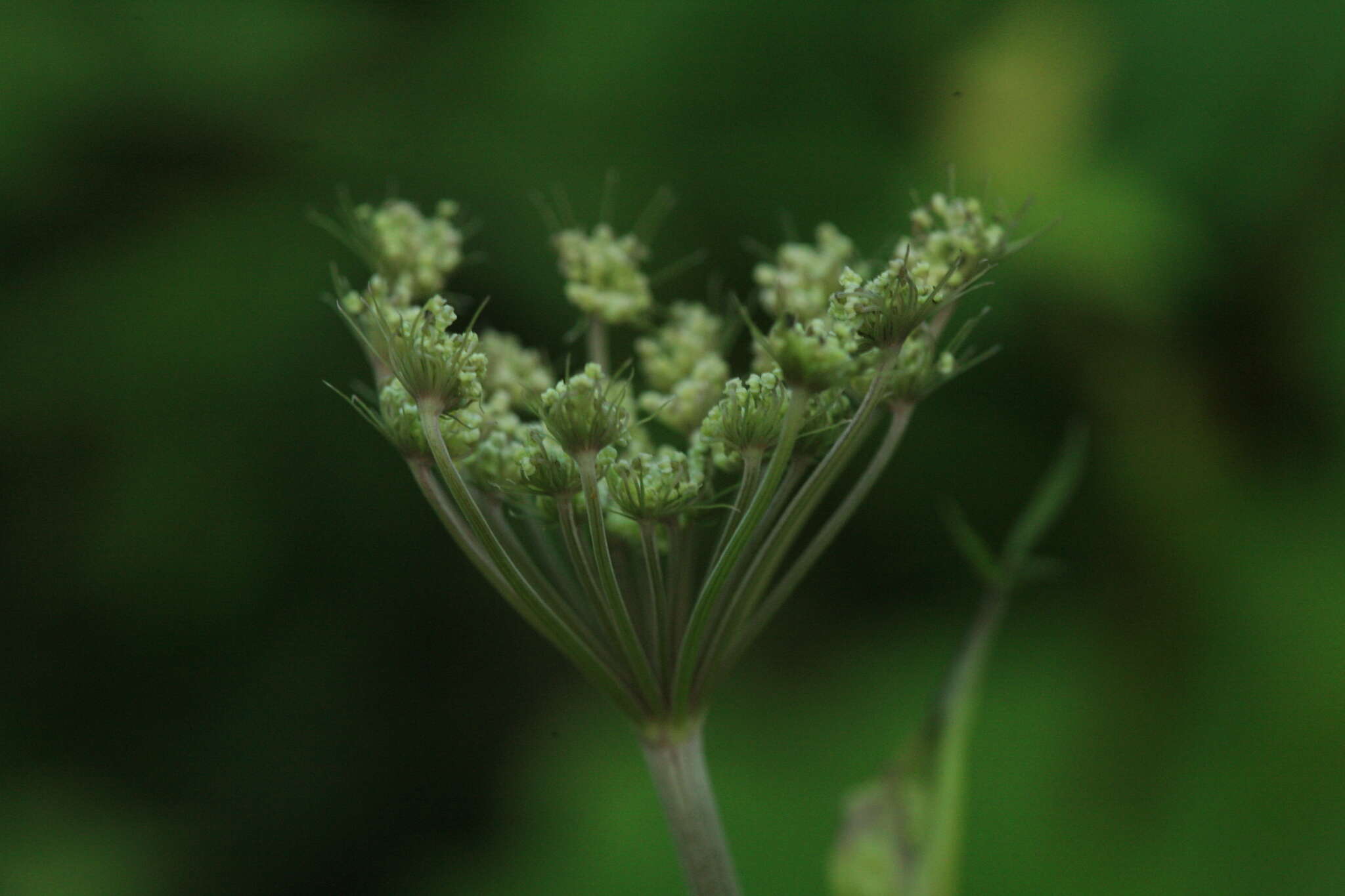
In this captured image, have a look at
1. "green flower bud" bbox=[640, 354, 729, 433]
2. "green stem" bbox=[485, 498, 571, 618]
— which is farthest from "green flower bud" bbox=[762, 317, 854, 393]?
"green stem" bbox=[485, 498, 571, 618]

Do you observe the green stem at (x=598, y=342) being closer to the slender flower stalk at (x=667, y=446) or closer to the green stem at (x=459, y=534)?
the slender flower stalk at (x=667, y=446)

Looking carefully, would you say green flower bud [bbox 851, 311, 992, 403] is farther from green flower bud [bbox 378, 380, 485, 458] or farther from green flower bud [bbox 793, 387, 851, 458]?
A: green flower bud [bbox 378, 380, 485, 458]

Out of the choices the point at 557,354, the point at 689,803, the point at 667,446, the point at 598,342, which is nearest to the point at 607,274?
the point at 598,342

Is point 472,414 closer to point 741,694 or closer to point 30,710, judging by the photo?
point 741,694

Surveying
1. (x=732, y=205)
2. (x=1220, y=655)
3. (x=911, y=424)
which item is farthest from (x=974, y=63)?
(x=1220, y=655)

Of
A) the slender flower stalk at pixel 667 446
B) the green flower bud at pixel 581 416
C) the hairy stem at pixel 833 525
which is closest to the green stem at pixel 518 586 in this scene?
the slender flower stalk at pixel 667 446

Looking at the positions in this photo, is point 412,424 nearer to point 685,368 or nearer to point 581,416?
point 581,416
